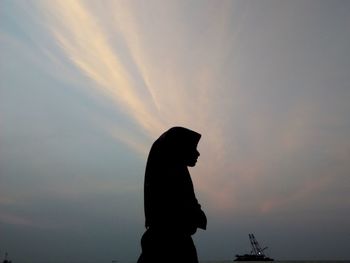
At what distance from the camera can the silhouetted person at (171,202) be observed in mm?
4242

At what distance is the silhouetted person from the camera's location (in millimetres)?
4242

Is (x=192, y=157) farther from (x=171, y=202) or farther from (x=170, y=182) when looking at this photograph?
(x=171, y=202)

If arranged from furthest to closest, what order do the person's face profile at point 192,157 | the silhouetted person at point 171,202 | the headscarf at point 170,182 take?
1. the person's face profile at point 192,157
2. the headscarf at point 170,182
3. the silhouetted person at point 171,202

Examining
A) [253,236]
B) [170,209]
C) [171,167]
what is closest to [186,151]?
[171,167]

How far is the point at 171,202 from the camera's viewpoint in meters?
4.41

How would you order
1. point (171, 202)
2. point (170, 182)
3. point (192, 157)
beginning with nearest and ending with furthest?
point (171, 202) → point (170, 182) → point (192, 157)

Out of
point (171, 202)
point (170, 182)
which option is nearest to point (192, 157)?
point (170, 182)

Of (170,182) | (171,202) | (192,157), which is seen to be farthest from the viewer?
(192,157)

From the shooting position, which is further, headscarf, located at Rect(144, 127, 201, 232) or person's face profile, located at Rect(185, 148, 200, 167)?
person's face profile, located at Rect(185, 148, 200, 167)

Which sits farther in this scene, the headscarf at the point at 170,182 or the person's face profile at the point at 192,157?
the person's face profile at the point at 192,157

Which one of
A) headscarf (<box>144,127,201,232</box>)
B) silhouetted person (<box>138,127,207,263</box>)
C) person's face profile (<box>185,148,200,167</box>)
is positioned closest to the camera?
silhouetted person (<box>138,127,207,263</box>)

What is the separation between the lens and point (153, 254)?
13.9 ft

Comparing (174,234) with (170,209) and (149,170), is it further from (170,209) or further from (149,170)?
(149,170)

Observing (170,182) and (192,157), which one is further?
(192,157)
